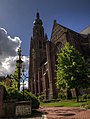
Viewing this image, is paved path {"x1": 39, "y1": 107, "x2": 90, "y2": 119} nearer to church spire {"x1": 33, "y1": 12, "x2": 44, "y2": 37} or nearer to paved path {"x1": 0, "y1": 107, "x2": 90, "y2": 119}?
paved path {"x1": 0, "y1": 107, "x2": 90, "y2": 119}

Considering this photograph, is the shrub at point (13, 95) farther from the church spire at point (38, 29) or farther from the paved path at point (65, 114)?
the church spire at point (38, 29)

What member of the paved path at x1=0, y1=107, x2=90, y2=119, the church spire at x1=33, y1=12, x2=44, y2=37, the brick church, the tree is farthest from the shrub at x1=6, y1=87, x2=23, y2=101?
the church spire at x1=33, y1=12, x2=44, y2=37

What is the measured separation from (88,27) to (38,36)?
30.2m

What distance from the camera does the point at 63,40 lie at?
50.8m

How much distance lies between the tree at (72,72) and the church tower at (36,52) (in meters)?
43.1

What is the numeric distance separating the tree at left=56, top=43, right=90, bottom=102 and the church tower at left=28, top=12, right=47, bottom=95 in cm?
4308

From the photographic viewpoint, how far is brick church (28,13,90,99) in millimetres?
50744

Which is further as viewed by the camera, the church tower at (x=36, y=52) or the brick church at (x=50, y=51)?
the church tower at (x=36, y=52)

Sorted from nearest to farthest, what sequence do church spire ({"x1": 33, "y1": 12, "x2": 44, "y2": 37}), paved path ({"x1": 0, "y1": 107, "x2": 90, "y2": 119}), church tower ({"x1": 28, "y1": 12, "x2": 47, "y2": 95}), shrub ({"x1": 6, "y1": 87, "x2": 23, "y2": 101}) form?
paved path ({"x1": 0, "y1": 107, "x2": 90, "y2": 119}), shrub ({"x1": 6, "y1": 87, "x2": 23, "y2": 101}), church tower ({"x1": 28, "y1": 12, "x2": 47, "y2": 95}), church spire ({"x1": 33, "y1": 12, "x2": 44, "y2": 37})

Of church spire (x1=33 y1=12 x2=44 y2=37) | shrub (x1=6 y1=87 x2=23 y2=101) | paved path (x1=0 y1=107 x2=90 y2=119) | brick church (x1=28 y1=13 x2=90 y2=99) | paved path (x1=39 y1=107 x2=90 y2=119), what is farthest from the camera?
church spire (x1=33 y1=12 x2=44 y2=37)

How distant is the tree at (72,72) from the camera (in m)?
30.4

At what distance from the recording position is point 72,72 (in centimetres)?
3064

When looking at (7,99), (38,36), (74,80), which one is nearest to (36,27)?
(38,36)

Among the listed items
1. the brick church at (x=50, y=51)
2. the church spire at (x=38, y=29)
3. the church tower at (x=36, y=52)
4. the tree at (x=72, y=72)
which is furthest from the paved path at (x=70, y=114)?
the church spire at (x=38, y=29)
